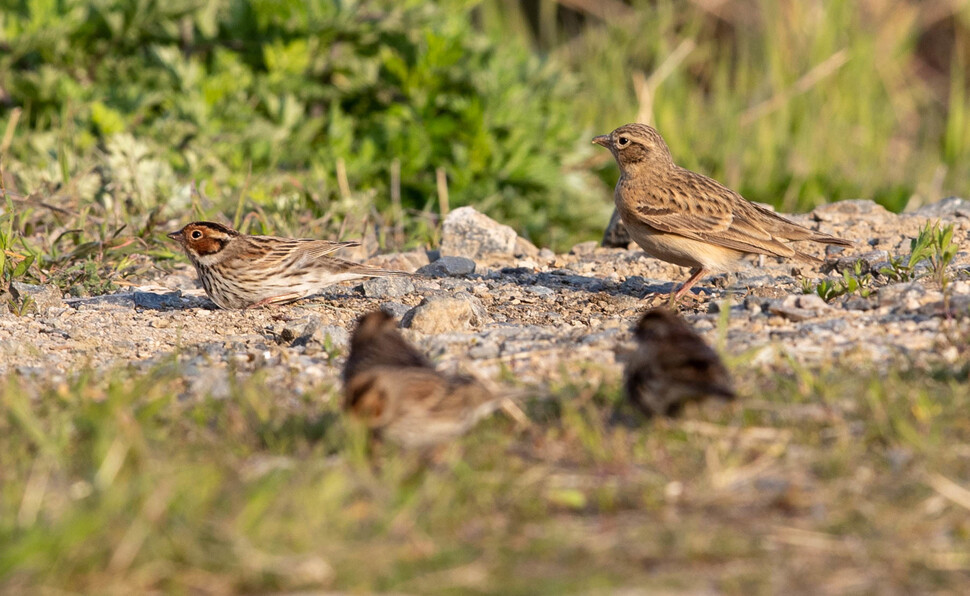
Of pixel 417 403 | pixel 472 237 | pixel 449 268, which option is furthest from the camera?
pixel 472 237

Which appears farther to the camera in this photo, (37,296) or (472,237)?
(472,237)

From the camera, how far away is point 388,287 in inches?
311

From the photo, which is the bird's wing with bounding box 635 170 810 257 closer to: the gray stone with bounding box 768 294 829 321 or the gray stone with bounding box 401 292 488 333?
the gray stone with bounding box 768 294 829 321

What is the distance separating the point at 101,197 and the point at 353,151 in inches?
91.6

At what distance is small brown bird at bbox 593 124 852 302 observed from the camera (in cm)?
791

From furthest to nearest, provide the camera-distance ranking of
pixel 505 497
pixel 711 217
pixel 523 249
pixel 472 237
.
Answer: pixel 523 249 → pixel 472 237 → pixel 711 217 → pixel 505 497

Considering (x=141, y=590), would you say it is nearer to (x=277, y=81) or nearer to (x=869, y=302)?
(x=869, y=302)

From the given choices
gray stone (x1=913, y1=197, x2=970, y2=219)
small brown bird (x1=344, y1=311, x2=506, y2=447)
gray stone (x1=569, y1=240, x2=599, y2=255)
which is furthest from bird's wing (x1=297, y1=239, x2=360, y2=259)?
gray stone (x1=913, y1=197, x2=970, y2=219)

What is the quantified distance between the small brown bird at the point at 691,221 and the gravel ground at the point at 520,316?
239mm

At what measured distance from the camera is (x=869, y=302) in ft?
21.0

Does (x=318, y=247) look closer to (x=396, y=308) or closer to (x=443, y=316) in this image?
(x=396, y=308)

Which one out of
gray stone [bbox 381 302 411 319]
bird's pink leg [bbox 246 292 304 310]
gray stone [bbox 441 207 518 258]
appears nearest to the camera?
gray stone [bbox 381 302 411 319]

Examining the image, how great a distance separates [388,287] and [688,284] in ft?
6.51

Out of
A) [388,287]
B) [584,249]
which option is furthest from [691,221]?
[388,287]
